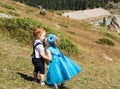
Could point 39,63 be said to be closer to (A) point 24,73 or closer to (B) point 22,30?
(A) point 24,73

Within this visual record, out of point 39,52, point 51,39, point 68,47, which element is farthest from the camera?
point 68,47

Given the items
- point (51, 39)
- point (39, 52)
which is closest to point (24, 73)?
point (39, 52)

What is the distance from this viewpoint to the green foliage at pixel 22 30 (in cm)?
2284

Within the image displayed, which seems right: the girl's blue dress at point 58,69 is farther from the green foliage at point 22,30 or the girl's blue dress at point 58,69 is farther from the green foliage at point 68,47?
the green foliage at point 68,47

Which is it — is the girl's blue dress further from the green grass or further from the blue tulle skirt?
the green grass

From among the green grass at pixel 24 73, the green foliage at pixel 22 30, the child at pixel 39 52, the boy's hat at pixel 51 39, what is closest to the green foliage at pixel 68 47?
the green foliage at pixel 22 30

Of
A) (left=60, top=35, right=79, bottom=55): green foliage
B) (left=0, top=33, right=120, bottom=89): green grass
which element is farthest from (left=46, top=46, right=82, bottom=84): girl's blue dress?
(left=60, top=35, right=79, bottom=55): green foliage

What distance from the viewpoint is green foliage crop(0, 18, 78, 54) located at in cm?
2284

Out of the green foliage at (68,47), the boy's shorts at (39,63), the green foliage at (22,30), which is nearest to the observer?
the boy's shorts at (39,63)

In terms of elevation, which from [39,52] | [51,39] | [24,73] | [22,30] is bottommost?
[24,73]

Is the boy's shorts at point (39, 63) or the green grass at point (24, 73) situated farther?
the green grass at point (24, 73)

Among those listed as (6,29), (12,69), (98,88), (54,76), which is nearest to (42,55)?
(54,76)

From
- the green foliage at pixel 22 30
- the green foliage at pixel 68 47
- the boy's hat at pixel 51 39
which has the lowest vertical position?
the green foliage at pixel 68 47

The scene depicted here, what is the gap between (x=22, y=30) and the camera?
23.5 meters
